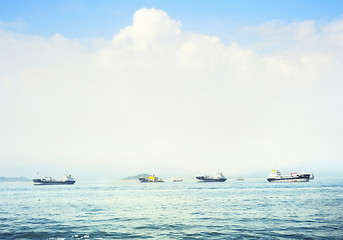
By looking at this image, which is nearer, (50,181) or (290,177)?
(290,177)

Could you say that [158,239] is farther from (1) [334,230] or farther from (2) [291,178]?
(2) [291,178]

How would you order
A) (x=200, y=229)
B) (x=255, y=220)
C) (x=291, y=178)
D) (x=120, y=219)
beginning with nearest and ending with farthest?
1. (x=200, y=229)
2. (x=255, y=220)
3. (x=120, y=219)
4. (x=291, y=178)

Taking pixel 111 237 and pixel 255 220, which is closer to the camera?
pixel 111 237

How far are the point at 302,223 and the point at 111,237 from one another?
19039mm

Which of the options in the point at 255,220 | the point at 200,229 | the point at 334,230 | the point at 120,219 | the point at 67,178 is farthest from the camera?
the point at 67,178

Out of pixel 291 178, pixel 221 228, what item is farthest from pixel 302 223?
pixel 291 178

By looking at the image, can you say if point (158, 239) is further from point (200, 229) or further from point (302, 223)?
point (302, 223)

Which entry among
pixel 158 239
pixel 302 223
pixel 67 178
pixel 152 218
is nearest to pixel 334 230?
pixel 302 223

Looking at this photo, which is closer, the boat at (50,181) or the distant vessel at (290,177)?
the distant vessel at (290,177)

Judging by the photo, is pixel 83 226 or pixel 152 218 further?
pixel 152 218

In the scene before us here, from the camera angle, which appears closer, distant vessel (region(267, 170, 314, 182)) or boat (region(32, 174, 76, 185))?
distant vessel (region(267, 170, 314, 182))

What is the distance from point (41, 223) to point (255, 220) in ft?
76.6

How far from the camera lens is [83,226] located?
30375 mm

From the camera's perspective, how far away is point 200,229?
28.0 meters
